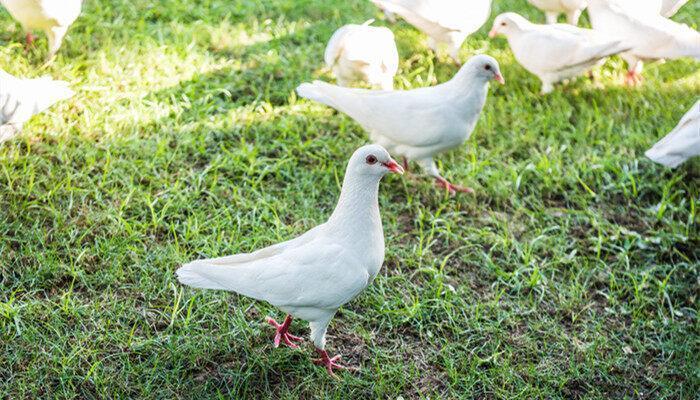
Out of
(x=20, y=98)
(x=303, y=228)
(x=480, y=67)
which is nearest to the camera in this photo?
(x=20, y=98)

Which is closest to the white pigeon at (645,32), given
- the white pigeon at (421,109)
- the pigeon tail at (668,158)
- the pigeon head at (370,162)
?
the pigeon tail at (668,158)

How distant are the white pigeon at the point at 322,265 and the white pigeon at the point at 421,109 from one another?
3.88 ft

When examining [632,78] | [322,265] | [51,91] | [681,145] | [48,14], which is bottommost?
[632,78]

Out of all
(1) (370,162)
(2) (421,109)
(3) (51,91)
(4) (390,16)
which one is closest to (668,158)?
(2) (421,109)

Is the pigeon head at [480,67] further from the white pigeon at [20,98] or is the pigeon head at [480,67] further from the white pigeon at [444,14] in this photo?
the white pigeon at [20,98]

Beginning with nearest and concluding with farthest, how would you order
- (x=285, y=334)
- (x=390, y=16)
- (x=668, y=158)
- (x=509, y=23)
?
(x=285, y=334)
(x=668, y=158)
(x=509, y=23)
(x=390, y=16)

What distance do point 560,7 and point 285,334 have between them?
13.7 ft

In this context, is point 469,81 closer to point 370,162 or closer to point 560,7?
point 370,162

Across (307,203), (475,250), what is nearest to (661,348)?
(475,250)

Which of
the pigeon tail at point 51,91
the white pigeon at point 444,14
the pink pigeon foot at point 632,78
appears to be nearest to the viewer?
the pigeon tail at point 51,91

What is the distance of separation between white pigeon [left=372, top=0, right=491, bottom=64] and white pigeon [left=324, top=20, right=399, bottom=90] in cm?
38

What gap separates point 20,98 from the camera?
173 inches

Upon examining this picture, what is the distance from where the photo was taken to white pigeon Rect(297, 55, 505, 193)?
468cm

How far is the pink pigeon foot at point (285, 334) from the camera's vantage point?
12.1 feet
